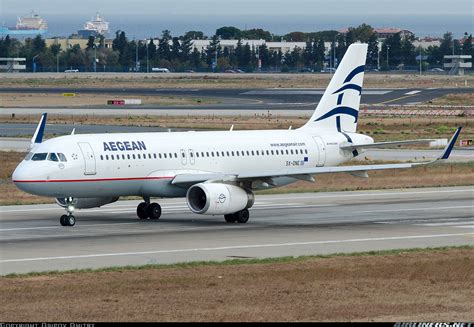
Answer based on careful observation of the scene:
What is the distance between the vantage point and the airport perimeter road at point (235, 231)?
3816cm

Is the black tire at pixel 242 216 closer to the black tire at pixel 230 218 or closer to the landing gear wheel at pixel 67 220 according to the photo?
the black tire at pixel 230 218

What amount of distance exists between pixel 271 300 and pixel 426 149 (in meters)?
60.0

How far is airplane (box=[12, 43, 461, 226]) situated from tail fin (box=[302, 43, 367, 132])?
934 mm

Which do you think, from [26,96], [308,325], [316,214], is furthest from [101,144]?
[26,96]

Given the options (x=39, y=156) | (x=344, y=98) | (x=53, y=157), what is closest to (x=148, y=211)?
(x=53, y=157)

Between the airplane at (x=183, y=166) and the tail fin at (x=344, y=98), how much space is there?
0.93m

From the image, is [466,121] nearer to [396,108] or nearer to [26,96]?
[396,108]

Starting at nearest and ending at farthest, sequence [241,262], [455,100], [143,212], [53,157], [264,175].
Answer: [241,262] → [53,157] → [264,175] → [143,212] → [455,100]

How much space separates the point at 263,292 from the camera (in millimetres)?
30578

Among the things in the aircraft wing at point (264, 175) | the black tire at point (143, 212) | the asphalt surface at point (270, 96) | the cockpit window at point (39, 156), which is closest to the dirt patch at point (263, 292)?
the aircraft wing at point (264, 175)

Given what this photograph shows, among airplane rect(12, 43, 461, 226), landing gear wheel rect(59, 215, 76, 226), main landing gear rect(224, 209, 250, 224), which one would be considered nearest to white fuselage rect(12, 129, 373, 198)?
airplane rect(12, 43, 461, 226)

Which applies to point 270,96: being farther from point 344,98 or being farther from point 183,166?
point 183,166

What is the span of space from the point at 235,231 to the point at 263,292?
1449 cm

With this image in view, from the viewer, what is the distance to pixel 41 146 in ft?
151
